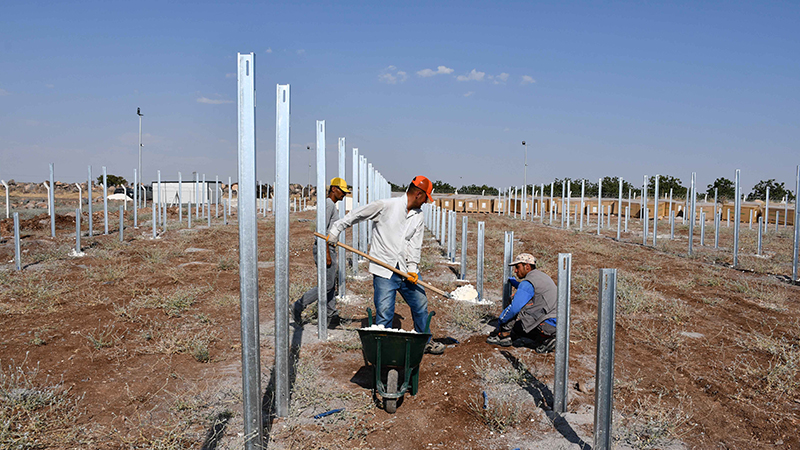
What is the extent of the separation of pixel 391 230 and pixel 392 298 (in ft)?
1.95

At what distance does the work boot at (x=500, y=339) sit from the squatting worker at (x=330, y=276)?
1.80 m

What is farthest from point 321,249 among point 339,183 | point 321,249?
point 339,183

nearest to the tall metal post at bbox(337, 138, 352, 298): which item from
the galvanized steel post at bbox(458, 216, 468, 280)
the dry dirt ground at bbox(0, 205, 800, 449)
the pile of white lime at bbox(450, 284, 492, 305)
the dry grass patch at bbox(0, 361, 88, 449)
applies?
the dry dirt ground at bbox(0, 205, 800, 449)

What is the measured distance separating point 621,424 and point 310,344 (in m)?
3.00

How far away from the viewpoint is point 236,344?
5.18 metres

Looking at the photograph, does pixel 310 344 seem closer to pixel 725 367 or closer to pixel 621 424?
pixel 621 424

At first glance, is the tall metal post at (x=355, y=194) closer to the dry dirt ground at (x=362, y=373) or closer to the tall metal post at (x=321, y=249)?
the dry dirt ground at (x=362, y=373)

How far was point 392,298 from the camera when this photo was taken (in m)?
4.38

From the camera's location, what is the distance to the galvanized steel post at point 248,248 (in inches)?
99.9

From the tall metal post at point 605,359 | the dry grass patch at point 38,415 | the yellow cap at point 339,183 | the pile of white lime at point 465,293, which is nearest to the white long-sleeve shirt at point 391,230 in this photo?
the yellow cap at point 339,183

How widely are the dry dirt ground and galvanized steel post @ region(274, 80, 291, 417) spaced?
301 mm

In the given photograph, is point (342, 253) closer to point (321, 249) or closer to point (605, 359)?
point (321, 249)

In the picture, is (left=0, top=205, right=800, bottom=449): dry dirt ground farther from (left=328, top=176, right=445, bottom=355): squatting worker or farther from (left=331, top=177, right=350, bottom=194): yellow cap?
(left=331, top=177, right=350, bottom=194): yellow cap

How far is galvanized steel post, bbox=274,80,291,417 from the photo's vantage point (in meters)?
3.31
